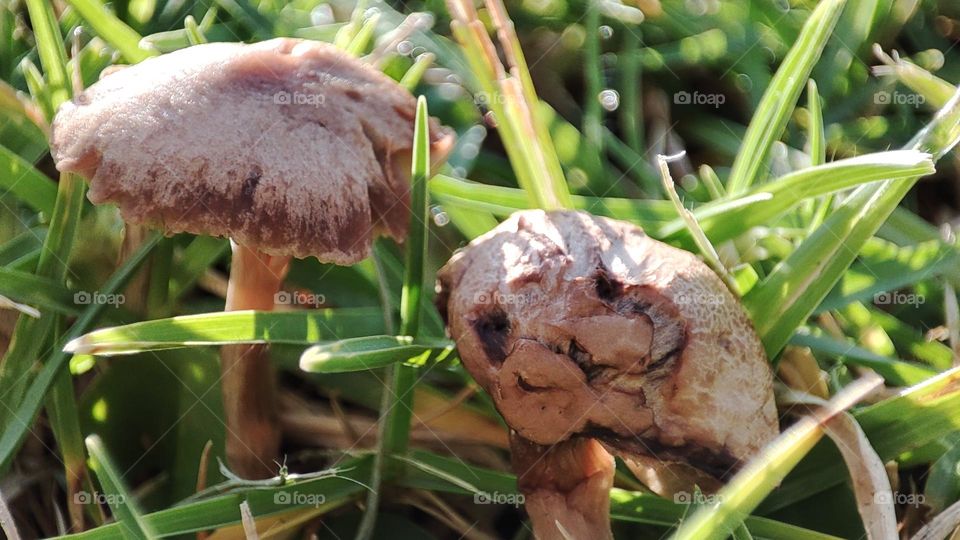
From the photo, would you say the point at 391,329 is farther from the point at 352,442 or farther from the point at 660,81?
the point at 660,81

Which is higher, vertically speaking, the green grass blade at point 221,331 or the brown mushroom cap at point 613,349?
the brown mushroom cap at point 613,349

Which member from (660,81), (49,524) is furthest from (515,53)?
(49,524)

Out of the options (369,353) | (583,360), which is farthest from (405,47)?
(583,360)

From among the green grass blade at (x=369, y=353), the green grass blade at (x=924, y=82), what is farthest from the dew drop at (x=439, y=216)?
the green grass blade at (x=924, y=82)

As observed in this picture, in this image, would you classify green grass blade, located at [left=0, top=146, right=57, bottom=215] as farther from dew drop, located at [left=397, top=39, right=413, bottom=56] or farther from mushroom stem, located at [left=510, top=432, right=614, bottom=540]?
mushroom stem, located at [left=510, top=432, right=614, bottom=540]

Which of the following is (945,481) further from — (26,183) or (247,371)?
(26,183)

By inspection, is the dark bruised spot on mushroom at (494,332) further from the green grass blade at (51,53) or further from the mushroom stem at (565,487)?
the green grass blade at (51,53)

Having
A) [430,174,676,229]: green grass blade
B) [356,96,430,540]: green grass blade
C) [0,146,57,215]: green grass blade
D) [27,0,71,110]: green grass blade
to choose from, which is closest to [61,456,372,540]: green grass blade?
[356,96,430,540]: green grass blade
